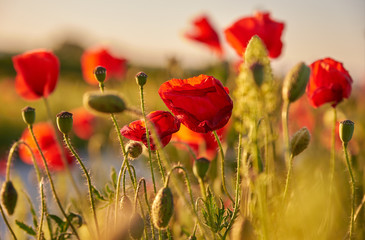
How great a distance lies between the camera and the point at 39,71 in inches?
38.6

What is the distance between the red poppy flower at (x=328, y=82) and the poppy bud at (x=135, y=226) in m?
0.40

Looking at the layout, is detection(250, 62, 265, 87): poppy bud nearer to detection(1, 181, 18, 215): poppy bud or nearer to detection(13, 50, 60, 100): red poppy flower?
detection(1, 181, 18, 215): poppy bud

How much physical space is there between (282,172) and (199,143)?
0.73 feet

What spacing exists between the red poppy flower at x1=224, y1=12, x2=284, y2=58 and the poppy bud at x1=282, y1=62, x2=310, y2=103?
30 centimetres

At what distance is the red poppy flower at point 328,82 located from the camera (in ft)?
2.69

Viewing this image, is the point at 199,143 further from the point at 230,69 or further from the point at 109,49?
the point at 109,49

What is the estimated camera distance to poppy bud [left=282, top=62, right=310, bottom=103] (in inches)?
25.7

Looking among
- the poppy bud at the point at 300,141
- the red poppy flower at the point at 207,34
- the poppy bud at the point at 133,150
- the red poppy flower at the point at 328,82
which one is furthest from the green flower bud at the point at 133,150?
the red poppy flower at the point at 207,34

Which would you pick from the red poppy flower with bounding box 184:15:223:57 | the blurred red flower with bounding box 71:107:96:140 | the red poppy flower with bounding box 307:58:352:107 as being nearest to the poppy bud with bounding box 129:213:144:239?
the red poppy flower with bounding box 307:58:352:107

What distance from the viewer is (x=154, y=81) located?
8.36 ft

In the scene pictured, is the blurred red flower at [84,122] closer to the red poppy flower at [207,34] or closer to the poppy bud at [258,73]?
the red poppy flower at [207,34]

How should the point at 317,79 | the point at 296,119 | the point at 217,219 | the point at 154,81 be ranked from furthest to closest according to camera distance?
the point at 154,81
the point at 296,119
the point at 317,79
the point at 217,219

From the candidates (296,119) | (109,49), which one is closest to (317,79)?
(296,119)

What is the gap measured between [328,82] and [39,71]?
56cm
